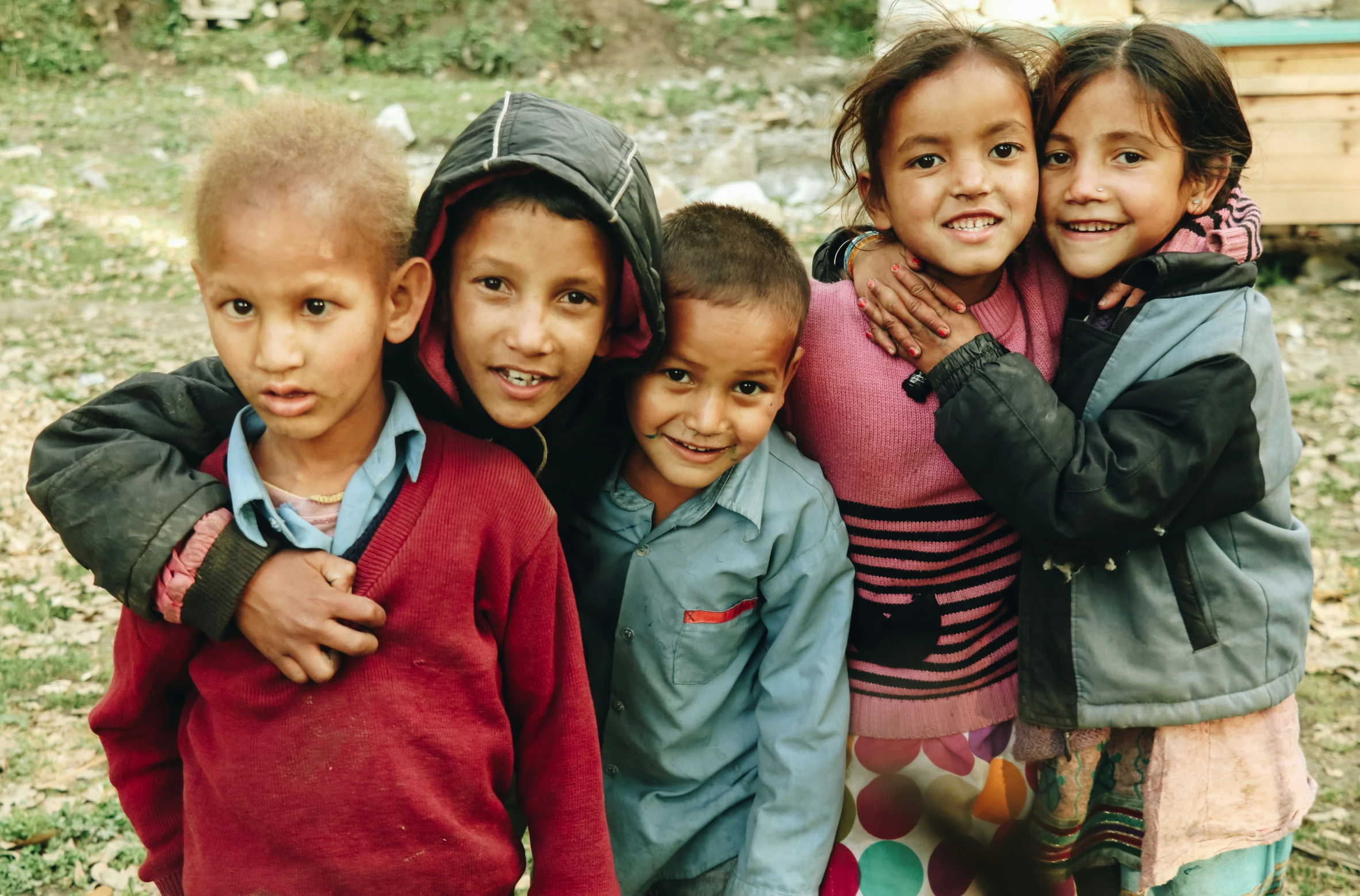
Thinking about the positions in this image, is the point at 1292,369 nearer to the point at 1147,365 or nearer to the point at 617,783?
the point at 1147,365

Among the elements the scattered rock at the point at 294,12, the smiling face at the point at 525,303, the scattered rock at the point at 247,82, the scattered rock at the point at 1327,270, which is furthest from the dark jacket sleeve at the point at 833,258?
the scattered rock at the point at 294,12

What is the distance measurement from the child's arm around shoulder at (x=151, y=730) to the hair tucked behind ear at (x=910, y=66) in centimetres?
154

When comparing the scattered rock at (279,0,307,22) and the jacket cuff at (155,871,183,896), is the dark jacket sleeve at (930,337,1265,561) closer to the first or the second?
the jacket cuff at (155,871,183,896)

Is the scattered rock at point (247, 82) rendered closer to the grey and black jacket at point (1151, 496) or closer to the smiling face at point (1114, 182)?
the smiling face at point (1114, 182)

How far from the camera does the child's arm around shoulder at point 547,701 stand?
1812 millimetres

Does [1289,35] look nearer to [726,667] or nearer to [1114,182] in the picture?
[1114,182]

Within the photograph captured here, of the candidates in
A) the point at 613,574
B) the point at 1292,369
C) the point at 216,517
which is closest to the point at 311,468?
the point at 216,517

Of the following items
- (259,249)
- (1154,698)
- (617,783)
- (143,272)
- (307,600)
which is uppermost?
(259,249)

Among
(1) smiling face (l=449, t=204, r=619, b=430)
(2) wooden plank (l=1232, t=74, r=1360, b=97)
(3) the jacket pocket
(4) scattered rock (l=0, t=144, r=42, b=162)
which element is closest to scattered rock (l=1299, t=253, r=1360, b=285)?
(2) wooden plank (l=1232, t=74, r=1360, b=97)

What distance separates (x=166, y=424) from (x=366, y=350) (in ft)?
1.41

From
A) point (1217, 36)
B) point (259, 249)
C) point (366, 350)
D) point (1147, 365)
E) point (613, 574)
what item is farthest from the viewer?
point (1217, 36)

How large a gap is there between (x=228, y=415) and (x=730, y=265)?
93 centimetres

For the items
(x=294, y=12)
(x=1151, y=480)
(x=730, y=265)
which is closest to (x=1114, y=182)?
(x=1151, y=480)

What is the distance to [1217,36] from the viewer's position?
22.1 ft
